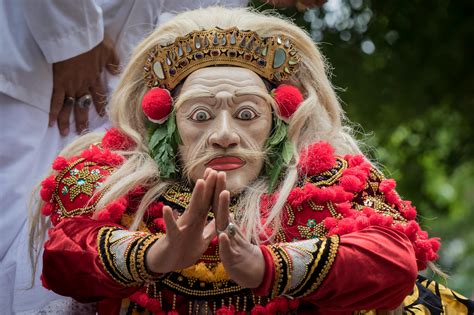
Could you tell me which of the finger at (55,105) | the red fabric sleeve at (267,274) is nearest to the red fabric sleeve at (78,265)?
the red fabric sleeve at (267,274)

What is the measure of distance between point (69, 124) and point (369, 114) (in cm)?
282

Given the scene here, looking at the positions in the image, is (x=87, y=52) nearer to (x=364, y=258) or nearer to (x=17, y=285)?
(x=17, y=285)

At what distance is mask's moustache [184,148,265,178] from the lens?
2818 millimetres

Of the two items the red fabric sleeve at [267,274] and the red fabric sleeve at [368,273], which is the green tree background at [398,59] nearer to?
the red fabric sleeve at [368,273]

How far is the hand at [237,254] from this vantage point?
238 cm

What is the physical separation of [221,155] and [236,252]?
0.48 meters

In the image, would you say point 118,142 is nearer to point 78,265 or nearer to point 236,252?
point 78,265

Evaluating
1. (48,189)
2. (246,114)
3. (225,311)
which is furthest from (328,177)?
(48,189)

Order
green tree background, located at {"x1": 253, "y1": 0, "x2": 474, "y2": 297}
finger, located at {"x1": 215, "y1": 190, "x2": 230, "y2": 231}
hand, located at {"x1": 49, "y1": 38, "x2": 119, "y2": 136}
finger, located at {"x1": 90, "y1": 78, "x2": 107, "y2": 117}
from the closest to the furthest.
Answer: finger, located at {"x1": 215, "y1": 190, "x2": 230, "y2": 231} < hand, located at {"x1": 49, "y1": 38, "x2": 119, "y2": 136} < finger, located at {"x1": 90, "y1": 78, "x2": 107, "y2": 117} < green tree background, located at {"x1": 253, "y1": 0, "x2": 474, "y2": 297}

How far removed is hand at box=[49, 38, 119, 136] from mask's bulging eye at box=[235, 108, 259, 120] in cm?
90

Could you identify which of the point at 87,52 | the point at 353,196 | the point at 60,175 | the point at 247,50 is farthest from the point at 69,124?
the point at 353,196

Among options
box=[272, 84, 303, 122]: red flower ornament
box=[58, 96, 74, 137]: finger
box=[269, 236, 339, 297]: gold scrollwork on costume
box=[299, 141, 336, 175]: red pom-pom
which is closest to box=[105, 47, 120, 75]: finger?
box=[58, 96, 74, 137]: finger

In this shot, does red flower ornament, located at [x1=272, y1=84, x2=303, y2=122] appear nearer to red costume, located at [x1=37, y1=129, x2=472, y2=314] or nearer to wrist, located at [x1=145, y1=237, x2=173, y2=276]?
red costume, located at [x1=37, y1=129, x2=472, y2=314]

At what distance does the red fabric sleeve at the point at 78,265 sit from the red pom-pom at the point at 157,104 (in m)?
0.39
